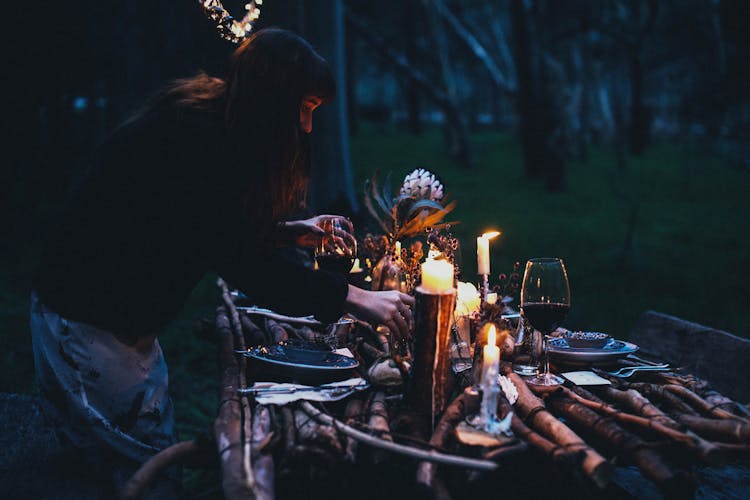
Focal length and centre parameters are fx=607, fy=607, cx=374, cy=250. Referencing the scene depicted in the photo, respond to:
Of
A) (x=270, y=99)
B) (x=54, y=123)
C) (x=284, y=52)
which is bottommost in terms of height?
(x=270, y=99)

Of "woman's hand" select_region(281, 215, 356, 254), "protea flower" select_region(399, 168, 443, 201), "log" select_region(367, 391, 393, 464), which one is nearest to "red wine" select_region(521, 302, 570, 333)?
"log" select_region(367, 391, 393, 464)

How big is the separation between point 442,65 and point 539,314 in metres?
18.4

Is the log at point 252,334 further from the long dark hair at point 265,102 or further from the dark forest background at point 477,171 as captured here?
the dark forest background at point 477,171

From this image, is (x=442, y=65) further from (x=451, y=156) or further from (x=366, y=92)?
(x=366, y=92)

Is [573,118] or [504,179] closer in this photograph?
[504,179]

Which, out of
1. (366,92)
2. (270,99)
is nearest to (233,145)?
(270,99)

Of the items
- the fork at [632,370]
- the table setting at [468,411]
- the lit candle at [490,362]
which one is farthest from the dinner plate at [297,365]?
the fork at [632,370]

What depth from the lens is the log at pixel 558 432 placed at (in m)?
1.50

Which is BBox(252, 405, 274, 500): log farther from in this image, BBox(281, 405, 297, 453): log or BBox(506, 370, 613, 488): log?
BBox(506, 370, 613, 488): log

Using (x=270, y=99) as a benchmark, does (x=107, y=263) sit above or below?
below

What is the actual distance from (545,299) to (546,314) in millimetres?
54

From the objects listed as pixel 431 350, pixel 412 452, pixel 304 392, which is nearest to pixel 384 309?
pixel 431 350

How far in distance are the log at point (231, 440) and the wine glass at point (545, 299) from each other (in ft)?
3.27

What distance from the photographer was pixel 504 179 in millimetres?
18562
